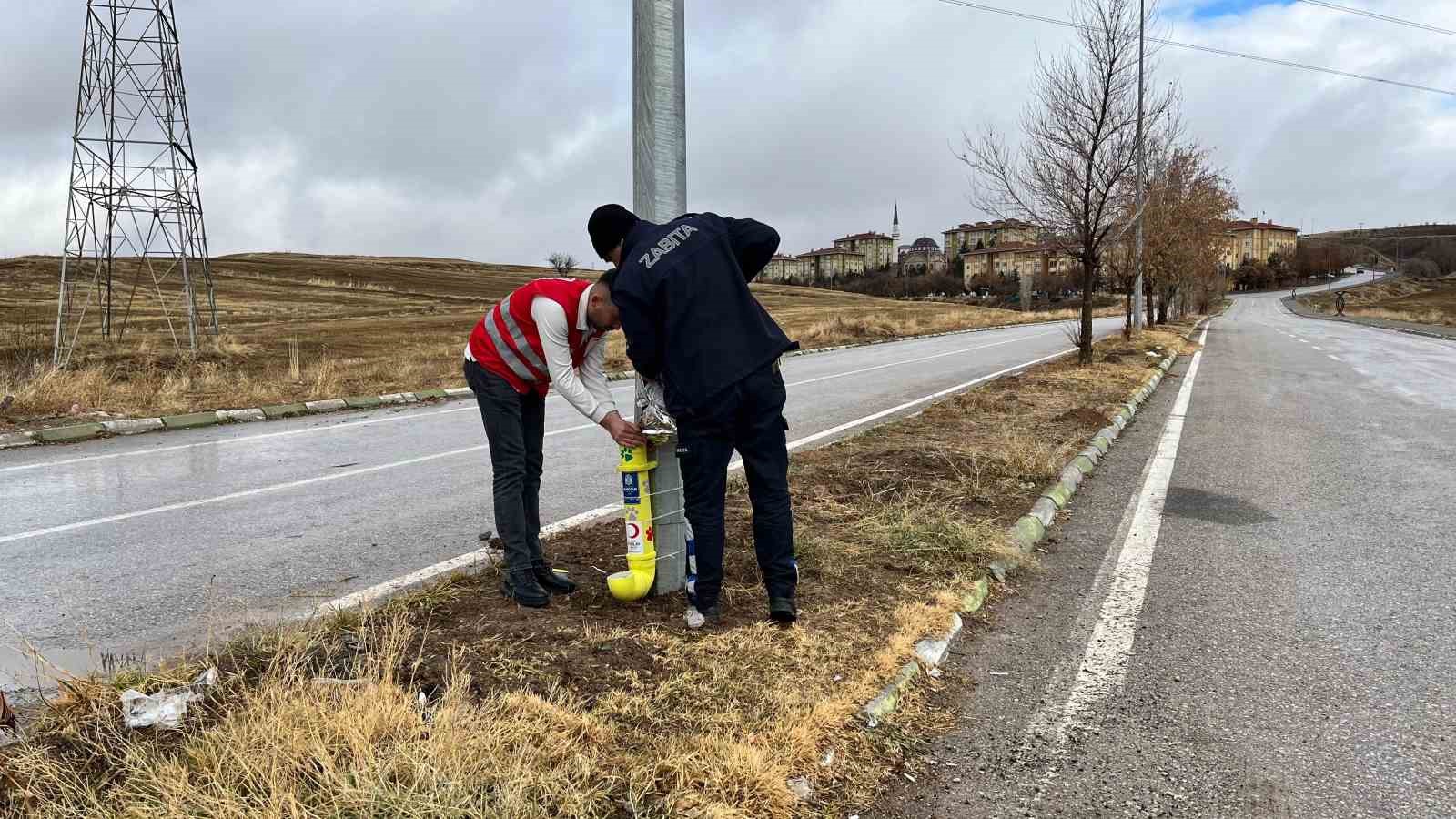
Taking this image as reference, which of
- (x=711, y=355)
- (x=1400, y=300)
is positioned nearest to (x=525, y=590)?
(x=711, y=355)

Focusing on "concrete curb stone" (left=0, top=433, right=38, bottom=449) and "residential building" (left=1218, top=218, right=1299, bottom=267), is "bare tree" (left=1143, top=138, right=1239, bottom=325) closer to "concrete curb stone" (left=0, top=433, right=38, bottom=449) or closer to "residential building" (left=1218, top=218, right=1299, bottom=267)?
"concrete curb stone" (left=0, top=433, right=38, bottom=449)

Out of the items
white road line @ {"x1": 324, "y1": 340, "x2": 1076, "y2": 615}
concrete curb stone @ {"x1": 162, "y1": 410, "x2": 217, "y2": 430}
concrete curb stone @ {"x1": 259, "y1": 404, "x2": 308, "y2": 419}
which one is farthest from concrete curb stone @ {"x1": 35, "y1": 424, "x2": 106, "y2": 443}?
white road line @ {"x1": 324, "y1": 340, "x2": 1076, "y2": 615}

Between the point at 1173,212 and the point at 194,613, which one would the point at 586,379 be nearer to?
the point at 194,613

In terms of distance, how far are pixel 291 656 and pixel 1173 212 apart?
2801 centimetres

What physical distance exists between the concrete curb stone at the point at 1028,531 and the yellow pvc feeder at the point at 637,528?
4.23 ft

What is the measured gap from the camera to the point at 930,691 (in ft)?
11.3

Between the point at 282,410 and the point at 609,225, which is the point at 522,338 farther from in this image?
the point at 282,410

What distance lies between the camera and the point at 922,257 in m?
164

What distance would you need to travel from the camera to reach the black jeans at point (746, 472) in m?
3.63

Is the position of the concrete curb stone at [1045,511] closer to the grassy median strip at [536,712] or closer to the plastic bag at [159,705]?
the grassy median strip at [536,712]

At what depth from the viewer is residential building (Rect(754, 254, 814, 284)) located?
149250 mm

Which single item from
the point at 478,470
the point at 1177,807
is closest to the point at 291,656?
the point at 1177,807

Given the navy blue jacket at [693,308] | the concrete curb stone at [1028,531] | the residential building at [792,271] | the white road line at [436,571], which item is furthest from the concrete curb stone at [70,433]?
the residential building at [792,271]

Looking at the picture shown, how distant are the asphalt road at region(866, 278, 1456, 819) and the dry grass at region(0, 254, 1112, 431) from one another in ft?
37.8
